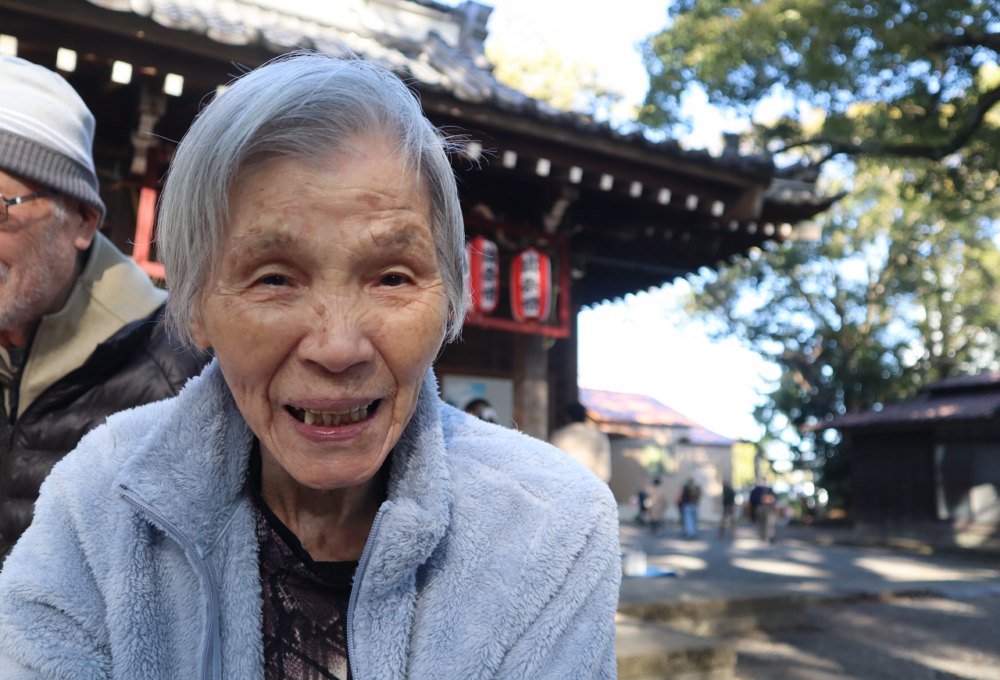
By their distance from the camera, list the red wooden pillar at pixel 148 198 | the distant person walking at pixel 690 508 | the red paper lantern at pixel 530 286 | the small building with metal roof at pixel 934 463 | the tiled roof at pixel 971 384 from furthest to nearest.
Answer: the distant person walking at pixel 690 508 < the tiled roof at pixel 971 384 < the small building with metal roof at pixel 934 463 < the red paper lantern at pixel 530 286 < the red wooden pillar at pixel 148 198

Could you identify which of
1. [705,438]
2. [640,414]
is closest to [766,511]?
[640,414]

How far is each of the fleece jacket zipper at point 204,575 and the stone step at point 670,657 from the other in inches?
125

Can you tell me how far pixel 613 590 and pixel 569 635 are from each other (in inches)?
4.4

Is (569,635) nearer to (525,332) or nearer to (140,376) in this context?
(140,376)

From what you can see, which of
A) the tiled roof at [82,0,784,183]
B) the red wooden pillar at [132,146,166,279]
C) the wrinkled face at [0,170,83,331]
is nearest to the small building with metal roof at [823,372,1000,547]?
the tiled roof at [82,0,784,183]

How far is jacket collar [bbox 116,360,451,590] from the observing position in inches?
41.6

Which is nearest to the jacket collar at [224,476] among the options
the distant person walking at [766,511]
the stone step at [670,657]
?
the stone step at [670,657]

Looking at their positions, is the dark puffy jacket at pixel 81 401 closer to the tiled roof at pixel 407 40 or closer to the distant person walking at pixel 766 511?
the tiled roof at pixel 407 40

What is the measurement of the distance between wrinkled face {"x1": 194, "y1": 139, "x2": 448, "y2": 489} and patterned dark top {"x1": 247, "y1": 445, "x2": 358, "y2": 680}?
22cm

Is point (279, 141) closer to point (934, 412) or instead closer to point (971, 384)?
point (934, 412)

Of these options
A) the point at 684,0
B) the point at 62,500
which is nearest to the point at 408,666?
the point at 62,500

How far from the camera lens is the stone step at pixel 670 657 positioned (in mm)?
3887

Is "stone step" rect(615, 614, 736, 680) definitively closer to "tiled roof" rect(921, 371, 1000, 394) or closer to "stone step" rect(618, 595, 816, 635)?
"stone step" rect(618, 595, 816, 635)

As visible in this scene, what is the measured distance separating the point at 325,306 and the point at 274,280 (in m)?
0.09
